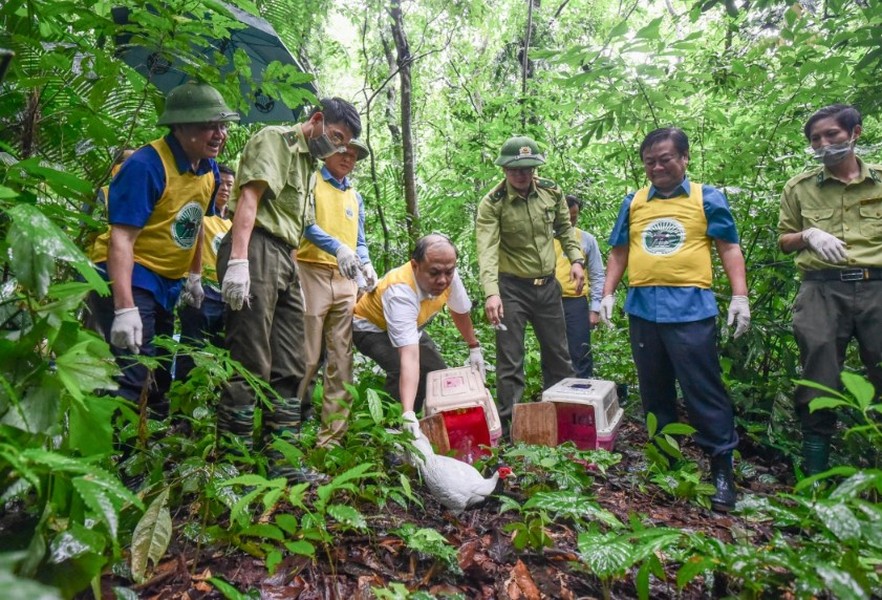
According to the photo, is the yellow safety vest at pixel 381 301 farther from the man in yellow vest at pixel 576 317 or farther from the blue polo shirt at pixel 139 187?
the man in yellow vest at pixel 576 317

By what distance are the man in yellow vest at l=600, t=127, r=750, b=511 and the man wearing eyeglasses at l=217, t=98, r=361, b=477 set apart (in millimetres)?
1902

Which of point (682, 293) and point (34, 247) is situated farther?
point (682, 293)

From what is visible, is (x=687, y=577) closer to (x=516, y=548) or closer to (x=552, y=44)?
(x=516, y=548)

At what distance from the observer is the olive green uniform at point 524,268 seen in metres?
4.46

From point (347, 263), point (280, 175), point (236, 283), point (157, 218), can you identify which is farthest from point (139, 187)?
point (347, 263)

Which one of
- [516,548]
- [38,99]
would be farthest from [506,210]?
[38,99]

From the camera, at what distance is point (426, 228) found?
798 cm

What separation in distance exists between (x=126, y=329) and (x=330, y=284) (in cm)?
149

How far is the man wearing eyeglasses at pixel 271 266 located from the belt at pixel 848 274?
2.95 metres

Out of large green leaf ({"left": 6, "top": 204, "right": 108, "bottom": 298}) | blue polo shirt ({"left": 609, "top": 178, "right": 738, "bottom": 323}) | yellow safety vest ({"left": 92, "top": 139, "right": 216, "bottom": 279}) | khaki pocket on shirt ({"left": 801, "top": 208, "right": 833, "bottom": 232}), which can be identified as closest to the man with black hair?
khaki pocket on shirt ({"left": 801, "top": 208, "right": 833, "bottom": 232})

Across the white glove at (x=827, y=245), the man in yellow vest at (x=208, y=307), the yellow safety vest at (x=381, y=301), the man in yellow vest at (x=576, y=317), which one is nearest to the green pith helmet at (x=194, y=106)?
the man in yellow vest at (x=208, y=307)

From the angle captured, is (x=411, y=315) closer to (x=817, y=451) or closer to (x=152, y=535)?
(x=152, y=535)

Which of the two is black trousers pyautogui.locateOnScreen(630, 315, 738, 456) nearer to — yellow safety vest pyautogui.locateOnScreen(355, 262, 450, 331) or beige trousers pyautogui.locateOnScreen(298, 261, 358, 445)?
yellow safety vest pyautogui.locateOnScreen(355, 262, 450, 331)

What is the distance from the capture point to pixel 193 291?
3684 millimetres
